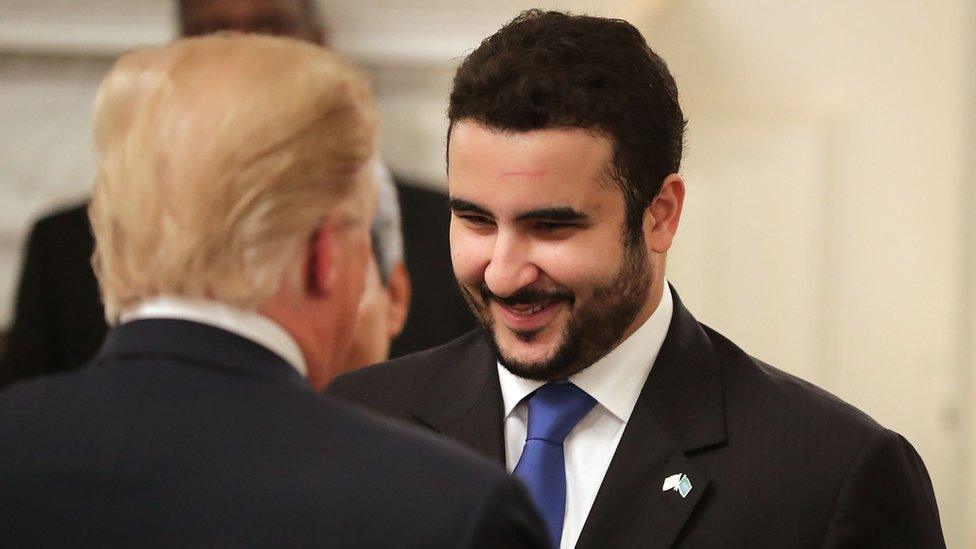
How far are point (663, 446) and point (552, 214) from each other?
0.30 metres

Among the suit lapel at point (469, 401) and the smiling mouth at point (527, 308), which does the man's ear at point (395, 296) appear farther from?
the smiling mouth at point (527, 308)

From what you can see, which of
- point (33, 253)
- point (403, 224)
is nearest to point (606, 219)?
point (403, 224)

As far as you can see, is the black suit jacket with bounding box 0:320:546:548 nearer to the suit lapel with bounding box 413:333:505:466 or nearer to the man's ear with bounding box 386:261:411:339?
the suit lapel with bounding box 413:333:505:466

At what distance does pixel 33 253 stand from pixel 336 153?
→ 6.80ft

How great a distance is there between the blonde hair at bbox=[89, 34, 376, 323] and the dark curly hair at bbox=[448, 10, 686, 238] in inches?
19.6

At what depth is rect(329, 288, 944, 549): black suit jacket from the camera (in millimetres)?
1518

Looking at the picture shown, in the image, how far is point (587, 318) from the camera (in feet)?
5.22

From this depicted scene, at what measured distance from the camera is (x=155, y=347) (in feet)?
3.47

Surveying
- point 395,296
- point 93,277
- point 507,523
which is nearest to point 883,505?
point 507,523

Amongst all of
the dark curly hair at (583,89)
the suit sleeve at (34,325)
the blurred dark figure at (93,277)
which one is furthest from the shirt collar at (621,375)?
the suit sleeve at (34,325)

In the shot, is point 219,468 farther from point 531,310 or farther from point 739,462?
point 739,462

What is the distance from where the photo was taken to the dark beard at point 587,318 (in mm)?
1586

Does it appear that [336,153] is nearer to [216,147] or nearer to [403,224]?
[216,147]

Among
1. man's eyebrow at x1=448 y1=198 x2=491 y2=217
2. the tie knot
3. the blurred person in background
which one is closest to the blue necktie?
the tie knot
